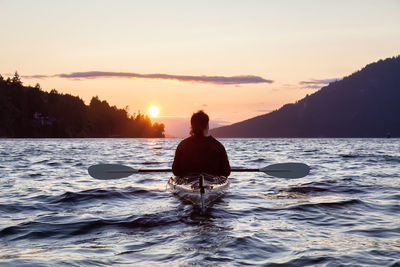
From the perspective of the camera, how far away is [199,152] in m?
10.3

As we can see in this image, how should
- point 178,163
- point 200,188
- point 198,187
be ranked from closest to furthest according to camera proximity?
point 200,188 → point 198,187 → point 178,163

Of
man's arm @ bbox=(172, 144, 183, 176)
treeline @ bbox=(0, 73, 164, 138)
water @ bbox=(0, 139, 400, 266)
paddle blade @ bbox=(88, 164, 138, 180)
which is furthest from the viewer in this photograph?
treeline @ bbox=(0, 73, 164, 138)

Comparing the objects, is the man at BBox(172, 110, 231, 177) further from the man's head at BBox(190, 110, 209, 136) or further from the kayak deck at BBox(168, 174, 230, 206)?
the kayak deck at BBox(168, 174, 230, 206)

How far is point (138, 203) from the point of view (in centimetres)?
1118

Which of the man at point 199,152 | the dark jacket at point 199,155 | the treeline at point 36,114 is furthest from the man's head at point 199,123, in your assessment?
the treeline at point 36,114

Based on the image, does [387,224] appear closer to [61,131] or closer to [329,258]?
[329,258]

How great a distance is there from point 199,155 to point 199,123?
2.77 ft

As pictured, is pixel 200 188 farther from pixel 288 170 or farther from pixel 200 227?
pixel 288 170

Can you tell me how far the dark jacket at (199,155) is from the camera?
33.6 ft

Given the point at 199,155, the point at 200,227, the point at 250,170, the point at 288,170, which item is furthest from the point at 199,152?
the point at 288,170

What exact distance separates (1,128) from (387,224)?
15193 centimetres

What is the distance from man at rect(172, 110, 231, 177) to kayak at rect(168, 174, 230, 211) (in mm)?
240

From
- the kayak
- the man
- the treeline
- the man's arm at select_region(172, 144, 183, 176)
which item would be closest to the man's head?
the man

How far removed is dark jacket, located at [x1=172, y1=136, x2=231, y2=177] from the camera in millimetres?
10234
